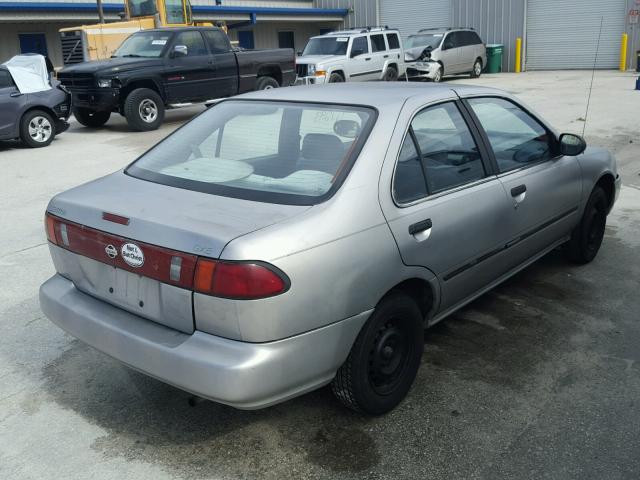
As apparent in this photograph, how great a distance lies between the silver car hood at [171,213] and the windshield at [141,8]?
52.2 feet

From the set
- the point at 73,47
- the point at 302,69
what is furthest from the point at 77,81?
the point at 302,69

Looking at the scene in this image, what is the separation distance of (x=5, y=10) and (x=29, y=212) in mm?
16674

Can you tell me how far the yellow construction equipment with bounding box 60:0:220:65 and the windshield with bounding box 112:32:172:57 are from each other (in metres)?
3.01

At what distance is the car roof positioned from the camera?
136 inches

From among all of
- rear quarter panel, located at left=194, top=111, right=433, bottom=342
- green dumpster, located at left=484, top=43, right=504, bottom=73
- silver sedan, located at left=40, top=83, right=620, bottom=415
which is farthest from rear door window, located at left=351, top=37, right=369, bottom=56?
rear quarter panel, located at left=194, top=111, right=433, bottom=342

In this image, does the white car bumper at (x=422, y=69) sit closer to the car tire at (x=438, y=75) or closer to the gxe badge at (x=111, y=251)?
the car tire at (x=438, y=75)

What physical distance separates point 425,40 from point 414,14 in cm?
855

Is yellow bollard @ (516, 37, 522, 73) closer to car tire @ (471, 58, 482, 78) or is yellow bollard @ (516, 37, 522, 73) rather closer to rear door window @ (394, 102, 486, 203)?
car tire @ (471, 58, 482, 78)

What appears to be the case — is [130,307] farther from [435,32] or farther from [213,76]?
[435,32]

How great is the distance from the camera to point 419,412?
10.7 feet

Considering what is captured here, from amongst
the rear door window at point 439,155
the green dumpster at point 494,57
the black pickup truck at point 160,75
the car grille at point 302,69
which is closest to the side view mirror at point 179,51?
the black pickup truck at point 160,75

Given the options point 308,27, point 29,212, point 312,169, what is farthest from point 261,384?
point 308,27

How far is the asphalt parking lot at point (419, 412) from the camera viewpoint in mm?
2861

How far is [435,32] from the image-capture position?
23.3 metres
